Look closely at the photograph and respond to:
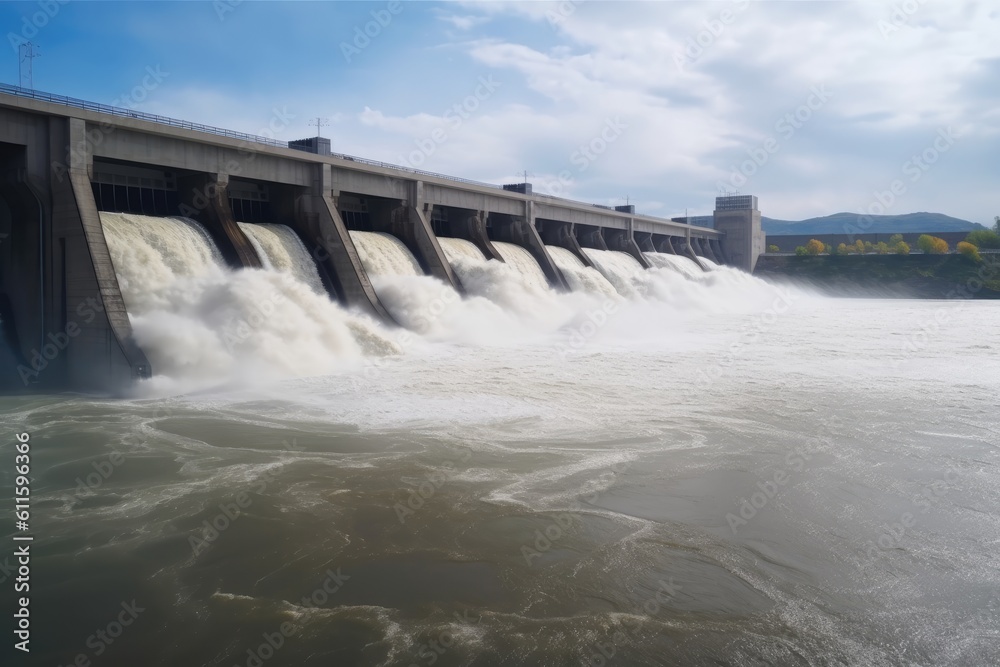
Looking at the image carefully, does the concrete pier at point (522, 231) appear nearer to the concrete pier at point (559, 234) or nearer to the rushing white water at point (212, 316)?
the concrete pier at point (559, 234)

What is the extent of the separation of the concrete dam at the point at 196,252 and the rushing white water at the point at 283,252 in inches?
2.4

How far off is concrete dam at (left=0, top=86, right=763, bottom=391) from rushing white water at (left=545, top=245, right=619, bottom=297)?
11.8ft

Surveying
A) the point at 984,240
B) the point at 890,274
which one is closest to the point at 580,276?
the point at 890,274

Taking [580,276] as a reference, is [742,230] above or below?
above

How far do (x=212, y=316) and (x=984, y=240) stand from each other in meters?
75.2

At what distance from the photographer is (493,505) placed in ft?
28.2

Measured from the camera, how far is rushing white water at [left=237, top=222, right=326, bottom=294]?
21.8m

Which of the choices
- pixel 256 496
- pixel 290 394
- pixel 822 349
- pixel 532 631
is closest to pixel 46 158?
pixel 290 394

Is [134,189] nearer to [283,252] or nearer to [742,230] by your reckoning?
[283,252]

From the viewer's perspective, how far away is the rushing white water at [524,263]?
3250 cm

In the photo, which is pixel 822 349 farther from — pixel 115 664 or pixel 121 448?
pixel 115 664

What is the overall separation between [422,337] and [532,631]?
57.3 feet

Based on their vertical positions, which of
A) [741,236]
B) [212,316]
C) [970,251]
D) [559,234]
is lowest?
[212,316]

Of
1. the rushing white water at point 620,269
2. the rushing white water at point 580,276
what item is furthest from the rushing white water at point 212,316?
the rushing white water at point 620,269
